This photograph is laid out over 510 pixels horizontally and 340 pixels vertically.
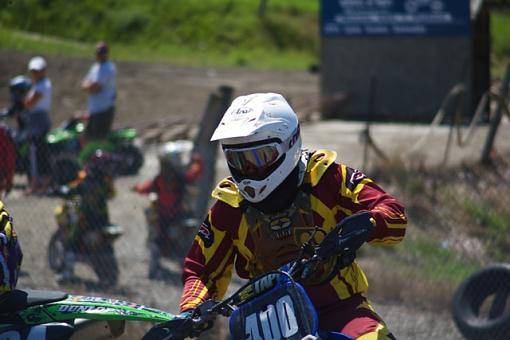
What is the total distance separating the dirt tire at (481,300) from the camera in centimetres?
822

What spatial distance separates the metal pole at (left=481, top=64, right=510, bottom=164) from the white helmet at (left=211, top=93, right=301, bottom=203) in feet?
28.6

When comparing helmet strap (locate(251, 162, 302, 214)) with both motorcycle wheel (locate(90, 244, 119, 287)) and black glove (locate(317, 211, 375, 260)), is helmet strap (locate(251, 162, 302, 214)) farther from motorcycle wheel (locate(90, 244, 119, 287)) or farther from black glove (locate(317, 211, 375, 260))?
motorcycle wheel (locate(90, 244, 119, 287))

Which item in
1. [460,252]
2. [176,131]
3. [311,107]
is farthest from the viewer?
[311,107]

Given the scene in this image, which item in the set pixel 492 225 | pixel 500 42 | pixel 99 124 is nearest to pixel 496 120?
pixel 492 225

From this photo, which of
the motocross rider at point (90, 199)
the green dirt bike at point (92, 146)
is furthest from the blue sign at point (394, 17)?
the motocross rider at point (90, 199)

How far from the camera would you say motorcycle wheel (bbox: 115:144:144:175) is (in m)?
11.6

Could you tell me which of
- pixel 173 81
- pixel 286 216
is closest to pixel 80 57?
pixel 173 81

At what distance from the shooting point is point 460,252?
10.6 metres

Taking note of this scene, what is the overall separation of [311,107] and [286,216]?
1608 centimetres

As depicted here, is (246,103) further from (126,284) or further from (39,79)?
(39,79)

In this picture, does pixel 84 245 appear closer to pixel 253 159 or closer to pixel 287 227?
pixel 287 227

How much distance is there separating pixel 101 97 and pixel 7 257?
8823mm

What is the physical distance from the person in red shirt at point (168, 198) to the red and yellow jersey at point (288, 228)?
193 inches

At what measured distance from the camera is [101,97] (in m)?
13.8
